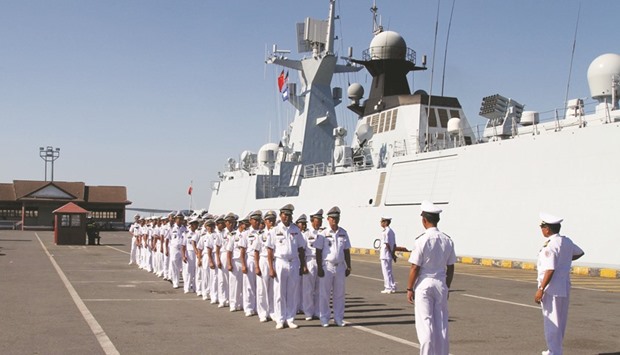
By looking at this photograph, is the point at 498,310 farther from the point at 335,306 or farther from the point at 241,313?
the point at 241,313

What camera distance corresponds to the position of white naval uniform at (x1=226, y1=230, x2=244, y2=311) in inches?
478

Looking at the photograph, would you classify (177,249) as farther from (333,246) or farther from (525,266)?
(525,266)

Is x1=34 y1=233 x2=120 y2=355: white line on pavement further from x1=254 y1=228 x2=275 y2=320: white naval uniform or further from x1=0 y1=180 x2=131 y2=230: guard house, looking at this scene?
x1=0 y1=180 x2=131 y2=230: guard house

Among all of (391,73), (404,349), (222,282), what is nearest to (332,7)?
(391,73)

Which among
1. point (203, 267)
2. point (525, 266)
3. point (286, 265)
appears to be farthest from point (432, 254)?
point (525, 266)

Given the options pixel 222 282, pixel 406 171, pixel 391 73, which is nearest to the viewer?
pixel 222 282

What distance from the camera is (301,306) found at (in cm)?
1209

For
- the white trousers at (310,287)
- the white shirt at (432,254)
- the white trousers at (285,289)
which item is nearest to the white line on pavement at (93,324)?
the white trousers at (285,289)

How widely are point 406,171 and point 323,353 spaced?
19.7 metres

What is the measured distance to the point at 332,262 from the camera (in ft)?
36.1

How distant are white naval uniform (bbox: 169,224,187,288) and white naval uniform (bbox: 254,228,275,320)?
5.72 metres

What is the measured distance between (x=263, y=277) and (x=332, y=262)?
3.56ft

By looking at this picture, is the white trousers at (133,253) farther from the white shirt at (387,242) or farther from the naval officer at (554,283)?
→ the naval officer at (554,283)

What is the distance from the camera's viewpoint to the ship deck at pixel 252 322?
8.41 m
